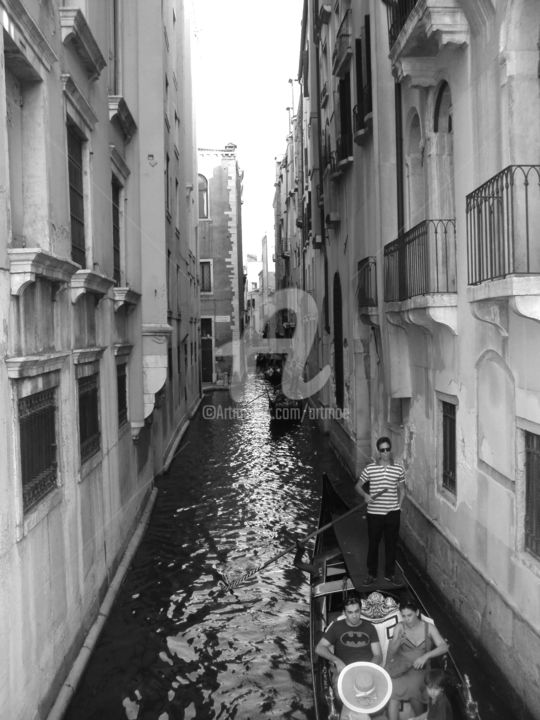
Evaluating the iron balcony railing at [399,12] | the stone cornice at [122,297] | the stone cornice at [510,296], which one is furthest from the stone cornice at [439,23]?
the stone cornice at [122,297]

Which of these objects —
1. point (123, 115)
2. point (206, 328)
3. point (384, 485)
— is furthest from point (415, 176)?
point (206, 328)

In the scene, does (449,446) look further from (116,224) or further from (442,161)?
(116,224)

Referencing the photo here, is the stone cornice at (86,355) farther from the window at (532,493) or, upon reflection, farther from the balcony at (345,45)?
the balcony at (345,45)

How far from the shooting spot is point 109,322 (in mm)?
8539

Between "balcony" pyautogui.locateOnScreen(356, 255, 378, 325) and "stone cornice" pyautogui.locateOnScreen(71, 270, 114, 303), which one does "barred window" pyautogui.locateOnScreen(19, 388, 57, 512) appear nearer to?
"stone cornice" pyautogui.locateOnScreen(71, 270, 114, 303)

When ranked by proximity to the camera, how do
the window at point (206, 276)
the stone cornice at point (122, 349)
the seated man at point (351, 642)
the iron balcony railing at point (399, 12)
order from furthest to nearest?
the window at point (206, 276), the stone cornice at point (122, 349), the iron balcony railing at point (399, 12), the seated man at point (351, 642)

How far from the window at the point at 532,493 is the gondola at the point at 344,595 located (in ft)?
3.31

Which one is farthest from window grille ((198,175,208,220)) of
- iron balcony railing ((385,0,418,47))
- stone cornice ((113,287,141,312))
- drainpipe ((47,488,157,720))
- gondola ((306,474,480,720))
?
gondola ((306,474,480,720))

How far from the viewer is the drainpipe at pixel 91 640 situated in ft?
18.0

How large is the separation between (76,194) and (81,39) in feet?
4.86

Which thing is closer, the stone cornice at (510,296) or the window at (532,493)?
the stone cornice at (510,296)

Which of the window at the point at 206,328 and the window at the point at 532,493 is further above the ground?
the window at the point at 206,328

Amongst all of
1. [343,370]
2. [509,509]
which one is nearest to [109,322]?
[509,509]

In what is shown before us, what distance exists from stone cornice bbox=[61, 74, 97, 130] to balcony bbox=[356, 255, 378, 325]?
4955mm
